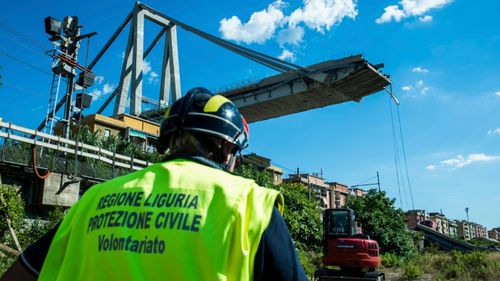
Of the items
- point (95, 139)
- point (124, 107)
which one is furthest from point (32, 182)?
point (124, 107)

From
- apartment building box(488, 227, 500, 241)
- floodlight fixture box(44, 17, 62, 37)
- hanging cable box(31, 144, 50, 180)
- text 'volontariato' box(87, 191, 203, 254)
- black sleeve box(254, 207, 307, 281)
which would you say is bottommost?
black sleeve box(254, 207, 307, 281)

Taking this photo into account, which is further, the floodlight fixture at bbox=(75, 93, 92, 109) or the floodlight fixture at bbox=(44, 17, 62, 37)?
the floodlight fixture at bbox=(44, 17, 62, 37)

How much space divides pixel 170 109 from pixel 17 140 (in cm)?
1558

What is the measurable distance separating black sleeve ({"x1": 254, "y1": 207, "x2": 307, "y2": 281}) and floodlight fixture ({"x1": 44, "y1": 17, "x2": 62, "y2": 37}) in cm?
2435

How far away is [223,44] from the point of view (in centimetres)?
5528

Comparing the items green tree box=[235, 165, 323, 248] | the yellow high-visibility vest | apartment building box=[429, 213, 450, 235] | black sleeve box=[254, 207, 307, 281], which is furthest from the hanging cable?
apartment building box=[429, 213, 450, 235]

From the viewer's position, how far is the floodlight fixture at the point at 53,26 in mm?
22672

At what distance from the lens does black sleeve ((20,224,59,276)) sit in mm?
1752

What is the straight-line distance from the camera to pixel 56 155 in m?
16.8

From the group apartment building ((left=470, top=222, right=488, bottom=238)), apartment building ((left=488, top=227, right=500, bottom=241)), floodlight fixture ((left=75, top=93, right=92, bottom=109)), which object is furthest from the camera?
apartment building ((left=488, top=227, right=500, bottom=241))

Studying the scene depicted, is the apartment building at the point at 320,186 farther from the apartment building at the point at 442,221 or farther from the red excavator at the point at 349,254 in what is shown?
the red excavator at the point at 349,254

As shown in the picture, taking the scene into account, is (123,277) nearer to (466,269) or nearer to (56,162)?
(56,162)

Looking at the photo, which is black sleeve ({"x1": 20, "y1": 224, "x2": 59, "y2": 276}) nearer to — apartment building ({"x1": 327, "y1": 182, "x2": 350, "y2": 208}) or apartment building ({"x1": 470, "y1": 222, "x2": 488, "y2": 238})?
apartment building ({"x1": 327, "y1": 182, "x2": 350, "y2": 208})

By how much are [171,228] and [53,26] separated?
24332mm
